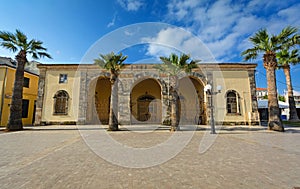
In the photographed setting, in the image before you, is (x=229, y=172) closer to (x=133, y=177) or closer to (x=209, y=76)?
(x=133, y=177)

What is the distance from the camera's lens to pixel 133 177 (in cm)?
312

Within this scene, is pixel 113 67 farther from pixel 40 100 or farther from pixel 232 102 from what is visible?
pixel 232 102

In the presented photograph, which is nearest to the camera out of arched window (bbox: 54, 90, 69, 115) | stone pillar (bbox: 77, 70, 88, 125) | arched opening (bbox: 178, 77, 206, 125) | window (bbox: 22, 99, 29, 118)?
stone pillar (bbox: 77, 70, 88, 125)

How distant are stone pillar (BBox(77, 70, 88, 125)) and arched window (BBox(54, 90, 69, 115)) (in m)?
1.37

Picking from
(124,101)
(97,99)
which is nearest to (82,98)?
(97,99)

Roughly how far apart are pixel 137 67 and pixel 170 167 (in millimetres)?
12840

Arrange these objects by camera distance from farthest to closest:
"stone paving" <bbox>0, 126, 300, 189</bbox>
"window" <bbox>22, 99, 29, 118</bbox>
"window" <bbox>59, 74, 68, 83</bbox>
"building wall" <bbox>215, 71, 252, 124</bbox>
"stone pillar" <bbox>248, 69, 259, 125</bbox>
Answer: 1. "window" <bbox>22, 99, 29, 118</bbox>
2. "window" <bbox>59, 74, 68, 83</bbox>
3. "building wall" <bbox>215, 71, 252, 124</bbox>
4. "stone pillar" <bbox>248, 69, 259, 125</bbox>
5. "stone paving" <bbox>0, 126, 300, 189</bbox>

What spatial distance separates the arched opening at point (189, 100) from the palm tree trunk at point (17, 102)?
13.8m

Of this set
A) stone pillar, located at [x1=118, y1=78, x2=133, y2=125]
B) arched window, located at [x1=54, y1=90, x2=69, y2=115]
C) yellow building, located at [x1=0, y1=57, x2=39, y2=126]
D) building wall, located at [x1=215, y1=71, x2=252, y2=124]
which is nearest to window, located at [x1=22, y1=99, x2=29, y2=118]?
yellow building, located at [x1=0, y1=57, x2=39, y2=126]

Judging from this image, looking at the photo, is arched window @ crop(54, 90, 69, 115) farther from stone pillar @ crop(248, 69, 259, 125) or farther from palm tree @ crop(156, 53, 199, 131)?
stone pillar @ crop(248, 69, 259, 125)

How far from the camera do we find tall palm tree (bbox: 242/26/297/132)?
10.6m

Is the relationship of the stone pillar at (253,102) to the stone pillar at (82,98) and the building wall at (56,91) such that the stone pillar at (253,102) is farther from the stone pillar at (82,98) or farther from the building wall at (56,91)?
the building wall at (56,91)

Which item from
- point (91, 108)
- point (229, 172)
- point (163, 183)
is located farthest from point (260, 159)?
point (91, 108)

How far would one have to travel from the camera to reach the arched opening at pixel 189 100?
17.4 meters
